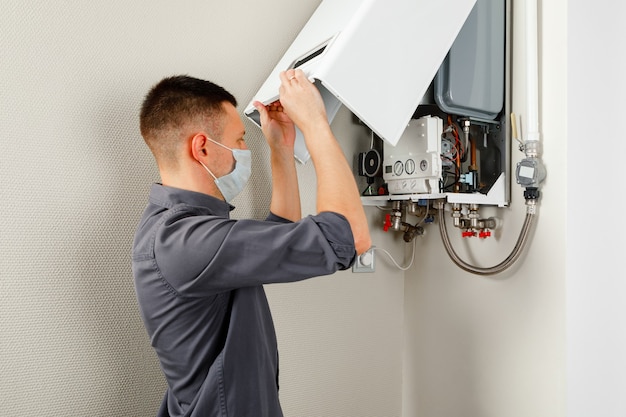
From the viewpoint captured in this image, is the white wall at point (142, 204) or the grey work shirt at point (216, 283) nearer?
the grey work shirt at point (216, 283)

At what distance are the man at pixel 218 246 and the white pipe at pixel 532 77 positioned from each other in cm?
60

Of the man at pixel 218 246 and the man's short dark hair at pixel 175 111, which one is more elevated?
the man's short dark hair at pixel 175 111

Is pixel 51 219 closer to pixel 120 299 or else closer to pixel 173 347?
pixel 120 299

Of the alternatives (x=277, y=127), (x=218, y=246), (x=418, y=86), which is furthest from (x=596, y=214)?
(x=218, y=246)

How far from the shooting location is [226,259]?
875mm

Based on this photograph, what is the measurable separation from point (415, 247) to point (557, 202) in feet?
1.90

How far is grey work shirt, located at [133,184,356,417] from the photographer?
880mm

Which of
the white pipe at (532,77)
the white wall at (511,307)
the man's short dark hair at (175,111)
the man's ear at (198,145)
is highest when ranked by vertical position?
the white pipe at (532,77)

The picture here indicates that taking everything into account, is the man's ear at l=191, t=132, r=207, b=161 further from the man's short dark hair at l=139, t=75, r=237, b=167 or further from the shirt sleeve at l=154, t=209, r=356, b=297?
the shirt sleeve at l=154, t=209, r=356, b=297

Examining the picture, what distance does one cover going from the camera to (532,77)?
50.6 inches

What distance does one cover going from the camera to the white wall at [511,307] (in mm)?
1242

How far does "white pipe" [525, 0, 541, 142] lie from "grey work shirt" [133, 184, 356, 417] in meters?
0.68

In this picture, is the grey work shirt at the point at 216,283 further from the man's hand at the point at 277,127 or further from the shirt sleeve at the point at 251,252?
the man's hand at the point at 277,127

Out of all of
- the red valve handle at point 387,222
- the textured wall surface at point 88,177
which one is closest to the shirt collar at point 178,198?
the textured wall surface at point 88,177
